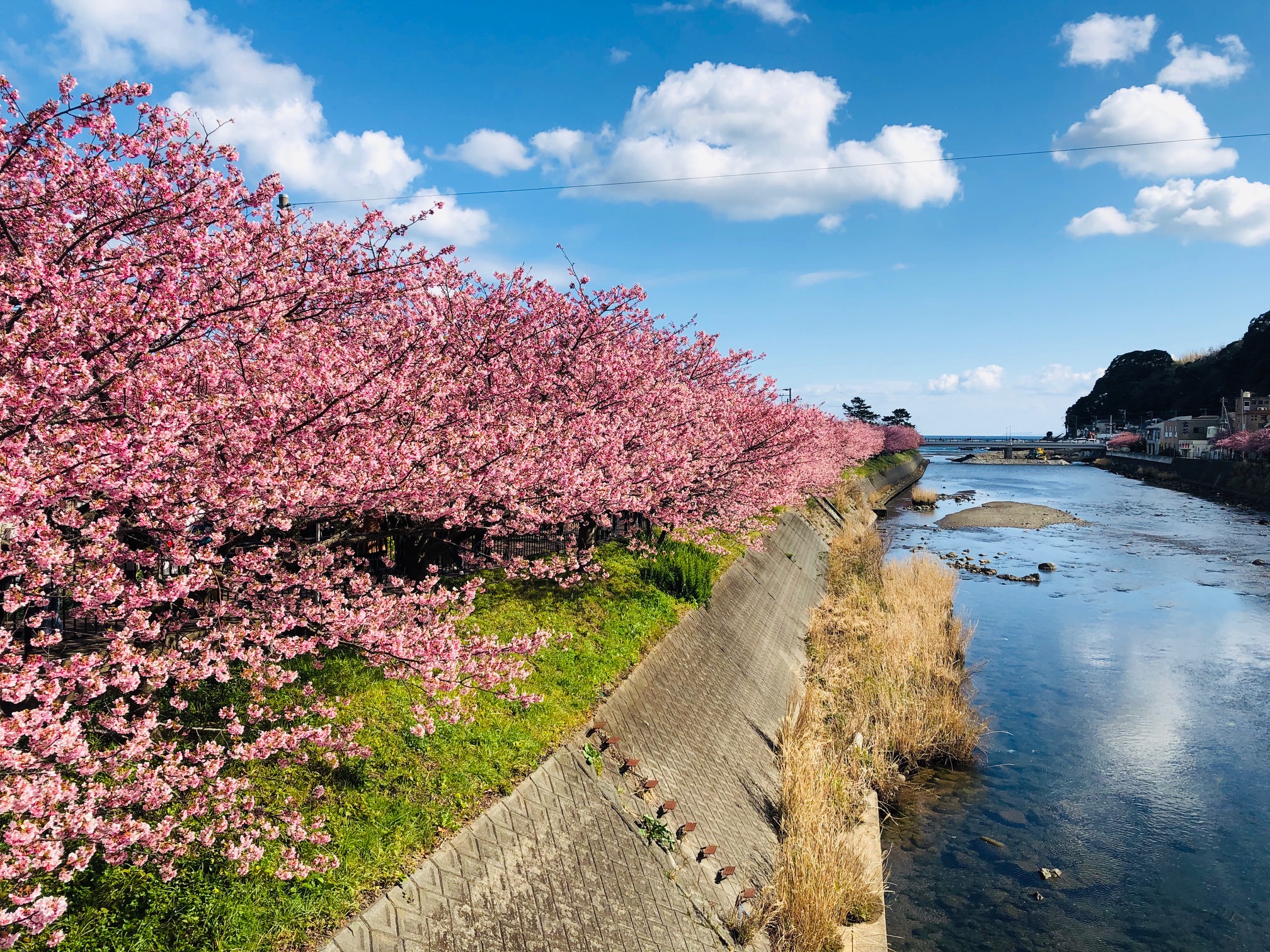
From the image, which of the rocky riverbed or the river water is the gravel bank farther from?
the rocky riverbed

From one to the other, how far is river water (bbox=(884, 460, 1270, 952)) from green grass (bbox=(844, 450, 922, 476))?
37003mm

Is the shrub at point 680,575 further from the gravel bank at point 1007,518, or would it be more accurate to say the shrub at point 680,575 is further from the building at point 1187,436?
the building at point 1187,436

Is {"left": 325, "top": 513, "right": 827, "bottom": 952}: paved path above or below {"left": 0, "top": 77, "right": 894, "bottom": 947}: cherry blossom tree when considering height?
below

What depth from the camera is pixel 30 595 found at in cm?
505

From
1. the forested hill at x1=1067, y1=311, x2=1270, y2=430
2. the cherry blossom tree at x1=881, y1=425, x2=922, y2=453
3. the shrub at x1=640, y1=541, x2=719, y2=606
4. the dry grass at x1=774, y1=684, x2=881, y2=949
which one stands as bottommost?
the dry grass at x1=774, y1=684, x2=881, y2=949

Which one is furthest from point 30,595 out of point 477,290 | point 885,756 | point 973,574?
point 973,574

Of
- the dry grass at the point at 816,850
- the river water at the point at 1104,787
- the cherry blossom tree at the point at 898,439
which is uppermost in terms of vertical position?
the cherry blossom tree at the point at 898,439

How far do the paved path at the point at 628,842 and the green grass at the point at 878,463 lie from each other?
51843mm

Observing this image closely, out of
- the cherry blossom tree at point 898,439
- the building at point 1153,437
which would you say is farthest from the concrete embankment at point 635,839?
the building at point 1153,437

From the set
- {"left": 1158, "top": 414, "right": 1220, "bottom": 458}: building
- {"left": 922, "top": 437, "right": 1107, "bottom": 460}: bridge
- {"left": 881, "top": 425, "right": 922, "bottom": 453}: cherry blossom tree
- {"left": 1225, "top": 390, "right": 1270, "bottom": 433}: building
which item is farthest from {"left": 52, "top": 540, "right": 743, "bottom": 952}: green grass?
{"left": 922, "top": 437, "right": 1107, "bottom": 460}: bridge

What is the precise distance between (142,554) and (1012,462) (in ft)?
527

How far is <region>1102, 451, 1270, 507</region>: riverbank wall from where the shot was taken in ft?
222

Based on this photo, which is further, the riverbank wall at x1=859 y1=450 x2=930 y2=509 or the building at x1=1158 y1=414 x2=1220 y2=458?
the building at x1=1158 y1=414 x2=1220 y2=458

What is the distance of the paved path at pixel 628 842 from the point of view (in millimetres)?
7039
